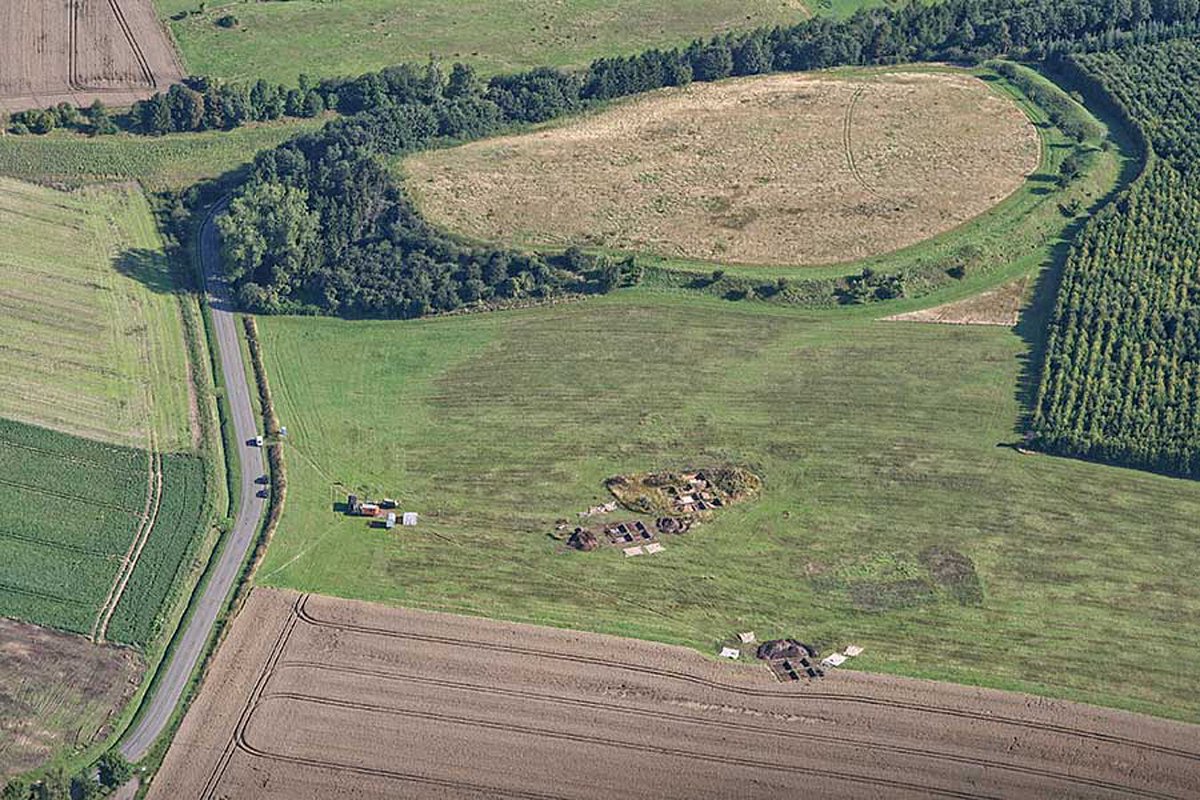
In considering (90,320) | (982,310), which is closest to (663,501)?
(982,310)

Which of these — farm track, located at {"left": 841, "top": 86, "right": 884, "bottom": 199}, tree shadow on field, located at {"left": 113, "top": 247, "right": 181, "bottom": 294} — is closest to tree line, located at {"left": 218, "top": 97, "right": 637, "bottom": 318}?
tree shadow on field, located at {"left": 113, "top": 247, "right": 181, "bottom": 294}

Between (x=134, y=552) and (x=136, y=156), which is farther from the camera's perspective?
(x=136, y=156)

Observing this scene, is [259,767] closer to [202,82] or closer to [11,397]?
[11,397]

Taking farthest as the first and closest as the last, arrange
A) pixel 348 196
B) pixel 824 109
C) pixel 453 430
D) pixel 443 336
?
1. pixel 824 109
2. pixel 348 196
3. pixel 443 336
4. pixel 453 430

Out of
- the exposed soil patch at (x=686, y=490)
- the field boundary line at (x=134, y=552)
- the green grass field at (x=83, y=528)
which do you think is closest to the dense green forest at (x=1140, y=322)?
the exposed soil patch at (x=686, y=490)

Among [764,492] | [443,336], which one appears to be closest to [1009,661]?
[764,492]

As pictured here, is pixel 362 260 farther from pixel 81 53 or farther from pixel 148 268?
pixel 81 53
